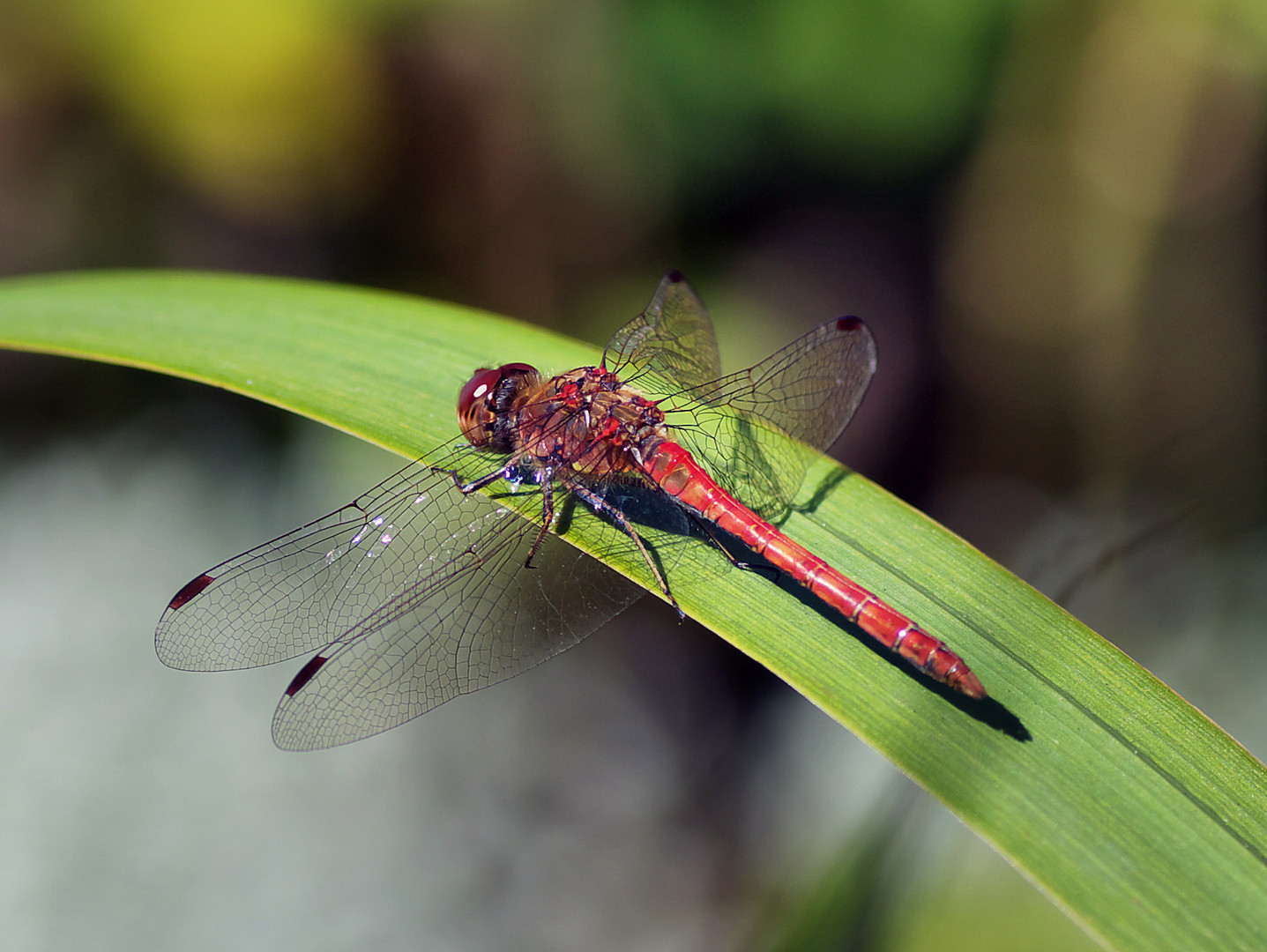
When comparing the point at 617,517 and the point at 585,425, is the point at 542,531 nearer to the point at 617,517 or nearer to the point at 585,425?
the point at 617,517

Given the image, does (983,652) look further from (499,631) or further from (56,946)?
(56,946)

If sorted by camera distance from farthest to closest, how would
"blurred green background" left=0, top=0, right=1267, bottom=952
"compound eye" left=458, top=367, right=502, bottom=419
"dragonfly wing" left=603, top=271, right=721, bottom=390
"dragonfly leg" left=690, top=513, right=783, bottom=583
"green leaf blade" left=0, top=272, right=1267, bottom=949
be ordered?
1. "blurred green background" left=0, top=0, right=1267, bottom=952
2. "dragonfly wing" left=603, top=271, right=721, bottom=390
3. "compound eye" left=458, top=367, right=502, bottom=419
4. "dragonfly leg" left=690, top=513, right=783, bottom=583
5. "green leaf blade" left=0, top=272, right=1267, bottom=949

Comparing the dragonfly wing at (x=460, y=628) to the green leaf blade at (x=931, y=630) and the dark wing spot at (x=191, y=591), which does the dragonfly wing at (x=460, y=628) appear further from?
the dark wing spot at (x=191, y=591)

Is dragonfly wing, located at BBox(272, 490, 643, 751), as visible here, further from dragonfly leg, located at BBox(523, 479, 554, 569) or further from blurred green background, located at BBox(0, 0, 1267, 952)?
blurred green background, located at BBox(0, 0, 1267, 952)

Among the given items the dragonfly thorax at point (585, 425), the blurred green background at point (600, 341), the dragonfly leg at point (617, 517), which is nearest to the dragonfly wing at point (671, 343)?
the dragonfly thorax at point (585, 425)

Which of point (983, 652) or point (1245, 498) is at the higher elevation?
point (1245, 498)

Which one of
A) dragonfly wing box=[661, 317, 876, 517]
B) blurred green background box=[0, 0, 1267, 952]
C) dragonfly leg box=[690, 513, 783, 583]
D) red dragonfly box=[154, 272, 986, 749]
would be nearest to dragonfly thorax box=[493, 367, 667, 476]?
red dragonfly box=[154, 272, 986, 749]

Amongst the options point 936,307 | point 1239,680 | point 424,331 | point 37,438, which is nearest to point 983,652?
point 424,331
